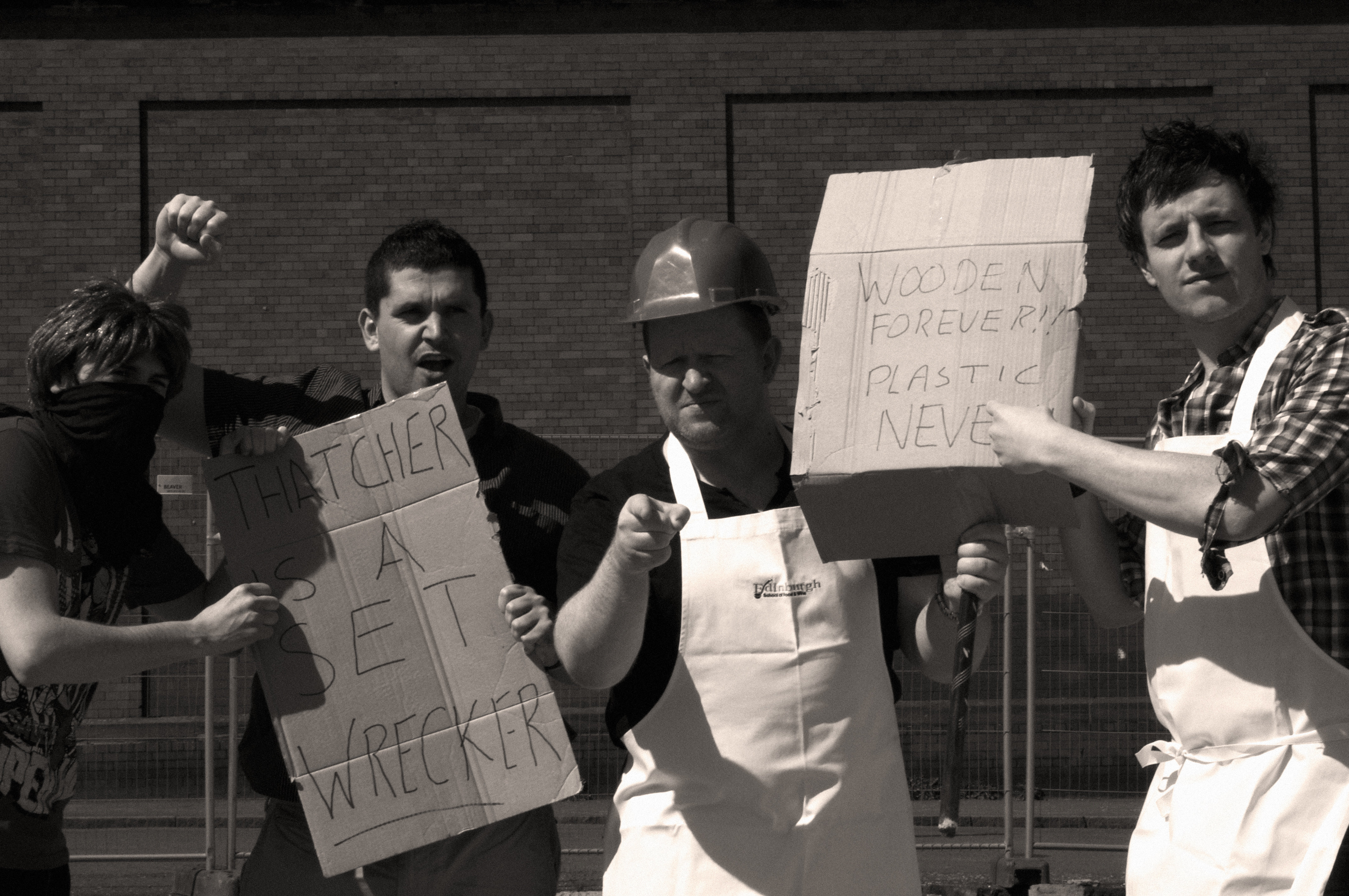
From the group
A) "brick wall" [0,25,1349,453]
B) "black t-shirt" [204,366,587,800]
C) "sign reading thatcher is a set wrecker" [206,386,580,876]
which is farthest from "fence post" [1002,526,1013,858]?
"brick wall" [0,25,1349,453]

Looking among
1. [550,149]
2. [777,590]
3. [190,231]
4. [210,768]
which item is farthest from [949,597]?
[550,149]

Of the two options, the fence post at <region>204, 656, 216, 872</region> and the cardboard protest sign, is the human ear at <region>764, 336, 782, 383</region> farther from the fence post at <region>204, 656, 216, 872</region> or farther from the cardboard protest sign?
the fence post at <region>204, 656, 216, 872</region>

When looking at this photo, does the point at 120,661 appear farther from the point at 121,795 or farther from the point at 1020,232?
the point at 121,795

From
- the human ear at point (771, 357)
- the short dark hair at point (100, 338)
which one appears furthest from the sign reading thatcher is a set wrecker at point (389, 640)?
the human ear at point (771, 357)

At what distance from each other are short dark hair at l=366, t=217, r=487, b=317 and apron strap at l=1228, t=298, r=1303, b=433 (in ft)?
5.06

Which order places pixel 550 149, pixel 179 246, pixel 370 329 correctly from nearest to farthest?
pixel 179 246
pixel 370 329
pixel 550 149

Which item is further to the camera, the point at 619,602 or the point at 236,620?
the point at 236,620

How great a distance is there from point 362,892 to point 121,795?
5.97 m

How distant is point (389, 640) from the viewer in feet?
9.52

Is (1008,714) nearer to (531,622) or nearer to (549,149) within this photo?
(531,622)

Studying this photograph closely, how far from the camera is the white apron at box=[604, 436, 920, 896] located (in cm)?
264

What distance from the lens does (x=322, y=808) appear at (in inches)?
111

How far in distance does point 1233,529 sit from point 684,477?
38.4 inches

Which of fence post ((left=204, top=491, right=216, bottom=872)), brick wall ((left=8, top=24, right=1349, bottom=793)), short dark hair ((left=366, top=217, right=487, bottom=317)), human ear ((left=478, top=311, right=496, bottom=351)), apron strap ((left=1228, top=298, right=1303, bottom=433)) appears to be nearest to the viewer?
apron strap ((left=1228, top=298, right=1303, bottom=433))
